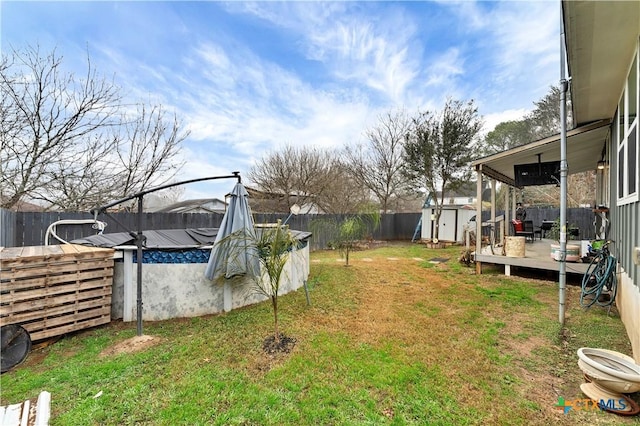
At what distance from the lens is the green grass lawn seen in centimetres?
206

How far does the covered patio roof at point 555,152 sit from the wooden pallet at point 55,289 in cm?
791

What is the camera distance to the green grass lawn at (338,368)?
2062mm

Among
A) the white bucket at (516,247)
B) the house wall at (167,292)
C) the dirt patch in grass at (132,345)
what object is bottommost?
the dirt patch in grass at (132,345)

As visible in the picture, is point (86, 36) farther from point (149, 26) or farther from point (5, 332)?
point (5, 332)

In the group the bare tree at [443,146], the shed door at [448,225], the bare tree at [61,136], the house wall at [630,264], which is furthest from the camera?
the bare tree at [443,146]

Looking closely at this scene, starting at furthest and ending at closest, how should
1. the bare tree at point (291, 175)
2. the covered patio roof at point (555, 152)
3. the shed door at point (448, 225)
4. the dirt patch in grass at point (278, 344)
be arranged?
1. the bare tree at point (291, 175)
2. the shed door at point (448, 225)
3. the covered patio roof at point (555, 152)
4. the dirt patch in grass at point (278, 344)

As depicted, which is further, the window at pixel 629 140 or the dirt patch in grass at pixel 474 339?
the window at pixel 629 140

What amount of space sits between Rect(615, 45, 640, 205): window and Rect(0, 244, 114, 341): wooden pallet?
6.35m

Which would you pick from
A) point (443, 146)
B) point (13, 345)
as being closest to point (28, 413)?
point (13, 345)

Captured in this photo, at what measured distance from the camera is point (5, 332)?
9.55ft

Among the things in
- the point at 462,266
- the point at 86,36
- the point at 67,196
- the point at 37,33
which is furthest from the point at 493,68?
the point at 67,196

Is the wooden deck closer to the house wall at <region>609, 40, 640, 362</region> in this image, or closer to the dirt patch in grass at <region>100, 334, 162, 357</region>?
the house wall at <region>609, 40, 640, 362</region>

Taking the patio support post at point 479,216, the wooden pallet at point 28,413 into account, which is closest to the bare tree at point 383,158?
the patio support post at point 479,216

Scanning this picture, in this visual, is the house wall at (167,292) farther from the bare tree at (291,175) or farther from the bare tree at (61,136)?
the bare tree at (291,175)
